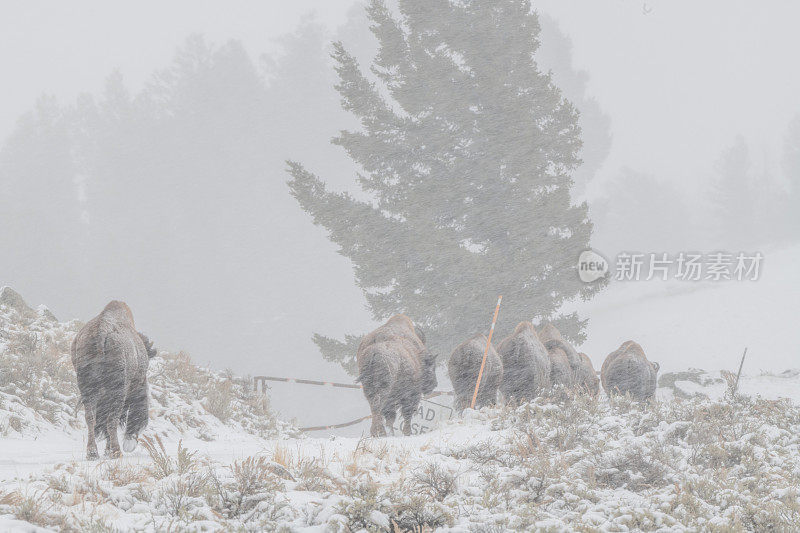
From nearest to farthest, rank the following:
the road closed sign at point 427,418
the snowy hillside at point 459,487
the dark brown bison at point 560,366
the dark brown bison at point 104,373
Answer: the snowy hillside at point 459,487
the dark brown bison at point 104,373
the road closed sign at point 427,418
the dark brown bison at point 560,366

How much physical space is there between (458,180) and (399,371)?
10646 millimetres

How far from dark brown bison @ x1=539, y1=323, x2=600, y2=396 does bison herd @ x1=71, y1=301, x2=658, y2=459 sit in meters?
0.02

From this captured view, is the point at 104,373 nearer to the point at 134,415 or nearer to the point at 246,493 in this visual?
the point at 134,415

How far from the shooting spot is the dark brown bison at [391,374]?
895cm

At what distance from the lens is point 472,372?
10.6 metres

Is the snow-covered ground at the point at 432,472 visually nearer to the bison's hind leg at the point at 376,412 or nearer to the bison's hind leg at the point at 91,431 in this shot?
the bison's hind leg at the point at 91,431

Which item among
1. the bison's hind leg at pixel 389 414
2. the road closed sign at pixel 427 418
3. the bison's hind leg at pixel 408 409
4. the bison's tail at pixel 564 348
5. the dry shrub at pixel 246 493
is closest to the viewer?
the dry shrub at pixel 246 493

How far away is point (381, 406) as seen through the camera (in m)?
9.03

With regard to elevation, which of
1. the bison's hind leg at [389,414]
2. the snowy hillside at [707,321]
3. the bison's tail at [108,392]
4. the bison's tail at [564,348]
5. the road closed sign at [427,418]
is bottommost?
the road closed sign at [427,418]

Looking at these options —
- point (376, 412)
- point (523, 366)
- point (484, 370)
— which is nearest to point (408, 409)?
point (376, 412)

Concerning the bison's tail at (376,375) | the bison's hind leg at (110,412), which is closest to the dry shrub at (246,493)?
the bison's hind leg at (110,412)

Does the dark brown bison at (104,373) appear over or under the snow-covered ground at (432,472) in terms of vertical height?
over

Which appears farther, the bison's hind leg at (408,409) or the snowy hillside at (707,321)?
the snowy hillside at (707,321)

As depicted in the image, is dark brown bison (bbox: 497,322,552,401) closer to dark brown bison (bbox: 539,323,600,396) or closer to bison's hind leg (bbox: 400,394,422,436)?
dark brown bison (bbox: 539,323,600,396)
